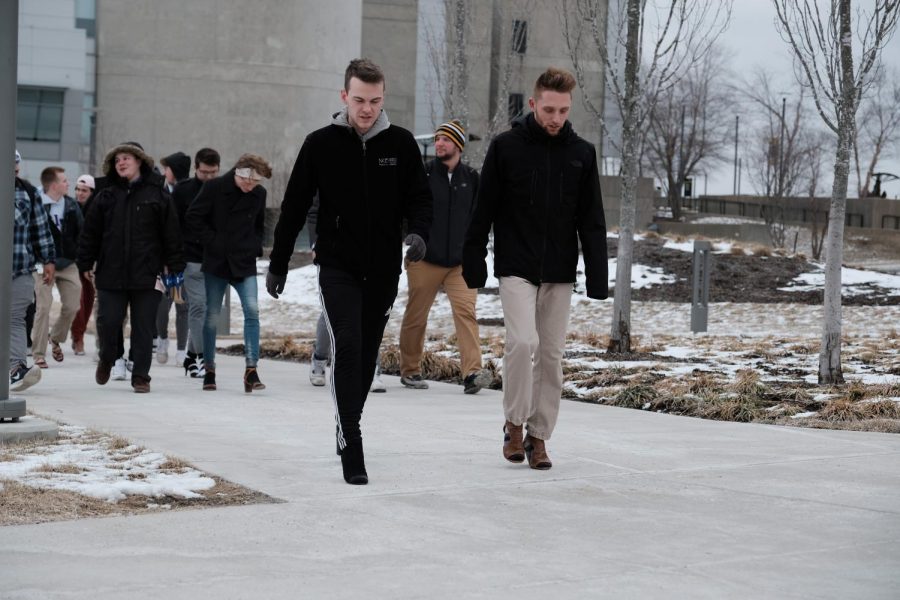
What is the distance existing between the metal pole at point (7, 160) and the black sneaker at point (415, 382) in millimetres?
4187

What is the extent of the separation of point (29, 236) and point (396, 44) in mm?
53115

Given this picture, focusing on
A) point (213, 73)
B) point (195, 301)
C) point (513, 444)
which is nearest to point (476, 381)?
point (195, 301)

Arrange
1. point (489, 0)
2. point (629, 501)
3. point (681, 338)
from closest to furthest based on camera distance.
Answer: point (629, 501)
point (681, 338)
point (489, 0)

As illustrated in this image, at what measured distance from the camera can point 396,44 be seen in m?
62.1

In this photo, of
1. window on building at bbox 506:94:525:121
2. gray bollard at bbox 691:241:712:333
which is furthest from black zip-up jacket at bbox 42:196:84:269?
window on building at bbox 506:94:525:121

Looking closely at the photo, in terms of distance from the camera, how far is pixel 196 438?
7.88 meters

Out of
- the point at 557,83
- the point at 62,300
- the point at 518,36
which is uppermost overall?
the point at 518,36

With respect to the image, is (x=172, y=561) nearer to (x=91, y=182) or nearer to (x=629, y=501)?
(x=629, y=501)

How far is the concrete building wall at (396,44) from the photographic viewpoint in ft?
202

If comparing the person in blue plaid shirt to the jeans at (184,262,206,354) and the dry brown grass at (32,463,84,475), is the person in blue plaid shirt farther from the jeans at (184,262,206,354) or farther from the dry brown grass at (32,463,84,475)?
the dry brown grass at (32,463,84,475)

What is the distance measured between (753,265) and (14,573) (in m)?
23.7

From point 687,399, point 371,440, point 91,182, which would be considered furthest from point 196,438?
point 91,182

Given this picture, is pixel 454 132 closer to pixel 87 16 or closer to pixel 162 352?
pixel 162 352

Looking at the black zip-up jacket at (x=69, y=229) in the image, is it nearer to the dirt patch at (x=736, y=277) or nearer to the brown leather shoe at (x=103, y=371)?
the brown leather shoe at (x=103, y=371)
